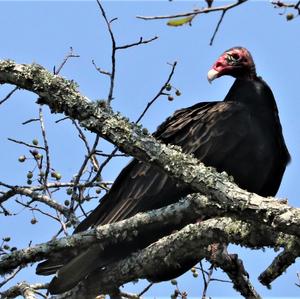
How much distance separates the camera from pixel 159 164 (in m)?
3.22

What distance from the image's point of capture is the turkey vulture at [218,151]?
4.66m

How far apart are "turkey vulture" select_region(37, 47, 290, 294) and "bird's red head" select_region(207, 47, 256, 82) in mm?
295

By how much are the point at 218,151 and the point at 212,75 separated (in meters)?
0.79

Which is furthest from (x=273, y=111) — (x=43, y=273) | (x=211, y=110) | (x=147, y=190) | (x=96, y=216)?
(x=43, y=273)

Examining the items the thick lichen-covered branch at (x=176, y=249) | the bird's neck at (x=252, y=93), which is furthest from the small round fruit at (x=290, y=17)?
the bird's neck at (x=252, y=93)

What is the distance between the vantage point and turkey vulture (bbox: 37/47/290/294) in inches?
183

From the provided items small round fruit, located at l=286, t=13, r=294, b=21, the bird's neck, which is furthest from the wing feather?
small round fruit, located at l=286, t=13, r=294, b=21

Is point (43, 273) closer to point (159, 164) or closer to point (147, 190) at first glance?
point (147, 190)

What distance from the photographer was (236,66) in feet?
18.2

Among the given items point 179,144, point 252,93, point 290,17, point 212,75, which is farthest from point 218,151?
point 290,17

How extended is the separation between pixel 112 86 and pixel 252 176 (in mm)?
1214

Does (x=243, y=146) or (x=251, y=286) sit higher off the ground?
(x=243, y=146)

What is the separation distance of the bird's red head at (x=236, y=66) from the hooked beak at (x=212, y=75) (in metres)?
0.02

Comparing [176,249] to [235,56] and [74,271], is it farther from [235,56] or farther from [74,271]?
[235,56]
